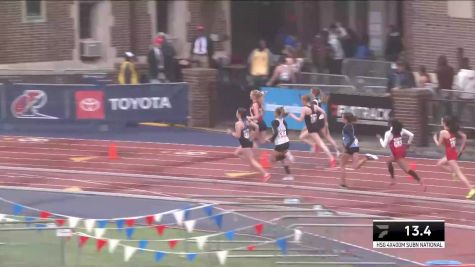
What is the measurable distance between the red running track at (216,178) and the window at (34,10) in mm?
7595

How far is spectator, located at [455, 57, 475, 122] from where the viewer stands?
2616 centimetres

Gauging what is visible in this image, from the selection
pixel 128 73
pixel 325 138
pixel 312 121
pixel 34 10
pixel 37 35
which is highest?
pixel 34 10

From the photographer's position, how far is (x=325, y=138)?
991 inches

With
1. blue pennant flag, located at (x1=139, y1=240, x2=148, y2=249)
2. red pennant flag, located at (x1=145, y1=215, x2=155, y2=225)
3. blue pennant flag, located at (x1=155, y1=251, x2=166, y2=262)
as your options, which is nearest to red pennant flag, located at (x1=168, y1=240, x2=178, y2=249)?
blue pennant flag, located at (x1=139, y1=240, x2=148, y2=249)

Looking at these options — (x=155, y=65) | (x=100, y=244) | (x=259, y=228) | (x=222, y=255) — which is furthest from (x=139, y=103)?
(x=222, y=255)

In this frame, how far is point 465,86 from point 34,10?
13.5m

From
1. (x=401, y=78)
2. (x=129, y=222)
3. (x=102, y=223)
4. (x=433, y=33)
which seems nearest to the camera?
(x=102, y=223)

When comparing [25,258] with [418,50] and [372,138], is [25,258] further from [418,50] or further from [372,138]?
[418,50]

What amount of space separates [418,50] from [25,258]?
68.7 ft

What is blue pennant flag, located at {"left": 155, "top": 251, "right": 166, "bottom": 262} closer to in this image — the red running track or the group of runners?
the red running track

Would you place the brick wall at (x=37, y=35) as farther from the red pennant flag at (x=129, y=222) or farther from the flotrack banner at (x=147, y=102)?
the red pennant flag at (x=129, y=222)

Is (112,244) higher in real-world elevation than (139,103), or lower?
lower

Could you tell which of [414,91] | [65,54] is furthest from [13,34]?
[414,91]

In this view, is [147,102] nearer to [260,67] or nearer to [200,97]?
[200,97]
